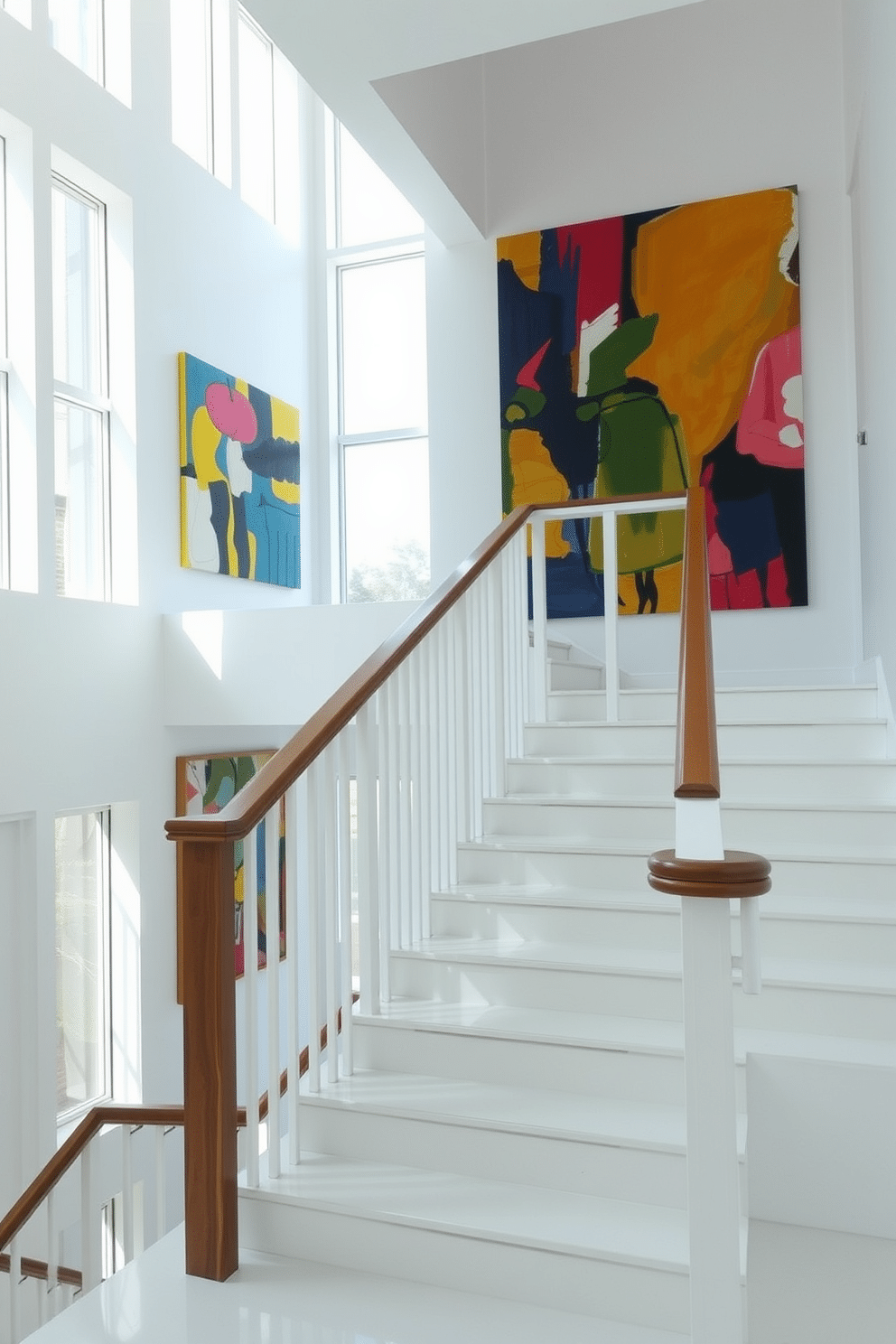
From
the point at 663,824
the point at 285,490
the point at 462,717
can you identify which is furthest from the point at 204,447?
the point at 663,824

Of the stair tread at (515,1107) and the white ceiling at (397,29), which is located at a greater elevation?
the white ceiling at (397,29)

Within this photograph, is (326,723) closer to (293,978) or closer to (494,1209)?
(293,978)

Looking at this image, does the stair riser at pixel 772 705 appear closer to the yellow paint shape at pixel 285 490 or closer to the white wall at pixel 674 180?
the white wall at pixel 674 180

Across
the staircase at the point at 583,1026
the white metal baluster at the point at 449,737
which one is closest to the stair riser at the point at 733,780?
the staircase at the point at 583,1026

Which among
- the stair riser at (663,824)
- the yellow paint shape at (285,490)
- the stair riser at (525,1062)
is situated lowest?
the stair riser at (525,1062)

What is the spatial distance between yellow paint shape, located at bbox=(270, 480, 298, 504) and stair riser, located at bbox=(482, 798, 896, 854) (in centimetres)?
366

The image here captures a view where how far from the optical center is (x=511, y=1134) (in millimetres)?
2340

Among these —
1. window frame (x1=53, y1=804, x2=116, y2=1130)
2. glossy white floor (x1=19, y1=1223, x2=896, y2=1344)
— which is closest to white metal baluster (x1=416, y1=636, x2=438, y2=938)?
glossy white floor (x1=19, y1=1223, x2=896, y2=1344)

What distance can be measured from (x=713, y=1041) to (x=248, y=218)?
20.6ft

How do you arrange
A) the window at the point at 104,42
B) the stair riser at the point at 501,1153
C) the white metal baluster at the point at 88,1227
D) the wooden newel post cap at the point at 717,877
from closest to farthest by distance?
the wooden newel post cap at the point at 717,877 < the stair riser at the point at 501,1153 < the white metal baluster at the point at 88,1227 < the window at the point at 104,42

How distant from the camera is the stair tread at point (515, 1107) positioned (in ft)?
7.50

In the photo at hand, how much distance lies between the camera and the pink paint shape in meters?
6.00

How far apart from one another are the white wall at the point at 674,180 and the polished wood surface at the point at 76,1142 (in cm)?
306

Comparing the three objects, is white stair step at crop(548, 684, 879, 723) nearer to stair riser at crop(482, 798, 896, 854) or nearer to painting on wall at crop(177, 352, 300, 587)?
stair riser at crop(482, 798, 896, 854)
